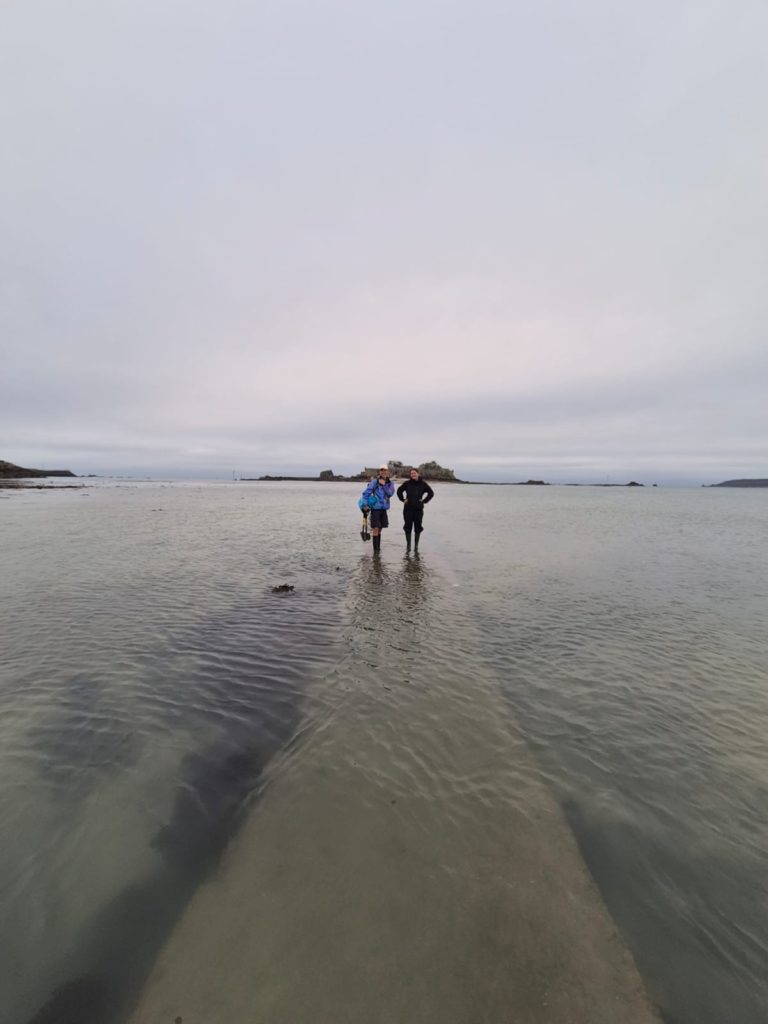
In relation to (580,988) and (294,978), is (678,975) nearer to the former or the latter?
(580,988)

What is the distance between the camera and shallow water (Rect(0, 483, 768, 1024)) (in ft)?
9.72

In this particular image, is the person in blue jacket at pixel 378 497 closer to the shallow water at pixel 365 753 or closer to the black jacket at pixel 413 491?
the black jacket at pixel 413 491

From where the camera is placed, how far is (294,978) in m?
2.66

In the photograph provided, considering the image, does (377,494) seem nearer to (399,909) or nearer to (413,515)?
(413,515)

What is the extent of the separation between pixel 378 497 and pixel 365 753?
1211 centimetres

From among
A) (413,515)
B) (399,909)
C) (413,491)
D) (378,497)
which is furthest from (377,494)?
(399,909)

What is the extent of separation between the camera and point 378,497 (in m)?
16.5

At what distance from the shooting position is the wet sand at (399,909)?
253 cm

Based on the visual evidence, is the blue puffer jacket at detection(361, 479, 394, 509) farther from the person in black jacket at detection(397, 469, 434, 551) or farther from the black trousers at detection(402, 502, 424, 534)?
the black trousers at detection(402, 502, 424, 534)

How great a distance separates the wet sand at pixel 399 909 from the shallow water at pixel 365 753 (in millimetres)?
41

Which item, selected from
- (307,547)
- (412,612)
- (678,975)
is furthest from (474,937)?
(307,547)

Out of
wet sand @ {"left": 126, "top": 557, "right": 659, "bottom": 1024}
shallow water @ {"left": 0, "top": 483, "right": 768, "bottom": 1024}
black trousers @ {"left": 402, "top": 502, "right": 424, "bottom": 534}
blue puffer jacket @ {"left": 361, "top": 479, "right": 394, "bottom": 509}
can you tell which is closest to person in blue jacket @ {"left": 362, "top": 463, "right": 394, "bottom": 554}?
blue puffer jacket @ {"left": 361, "top": 479, "right": 394, "bottom": 509}

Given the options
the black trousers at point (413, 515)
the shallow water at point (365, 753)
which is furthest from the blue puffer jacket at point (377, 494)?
the shallow water at point (365, 753)

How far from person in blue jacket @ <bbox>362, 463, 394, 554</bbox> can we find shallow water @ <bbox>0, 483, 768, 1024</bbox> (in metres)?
5.60
